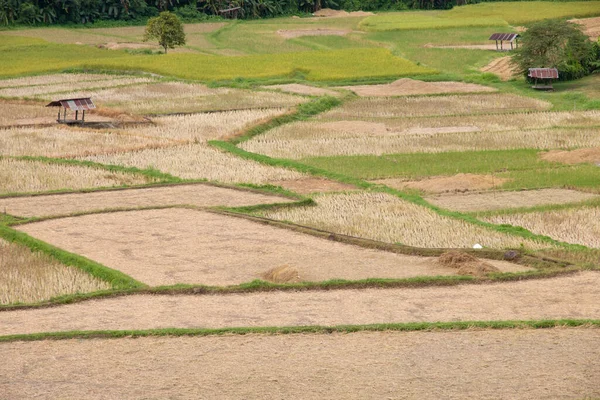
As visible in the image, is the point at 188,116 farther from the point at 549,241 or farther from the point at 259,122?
the point at 549,241

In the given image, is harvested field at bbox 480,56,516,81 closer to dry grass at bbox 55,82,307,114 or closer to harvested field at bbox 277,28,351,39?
dry grass at bbox 55,82,307,114

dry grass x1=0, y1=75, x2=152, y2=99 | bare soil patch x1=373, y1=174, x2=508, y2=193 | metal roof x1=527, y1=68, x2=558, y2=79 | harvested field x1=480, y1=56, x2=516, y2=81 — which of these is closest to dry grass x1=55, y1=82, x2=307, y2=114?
dry grass x1=0, y1=75, x2=152, y2=99

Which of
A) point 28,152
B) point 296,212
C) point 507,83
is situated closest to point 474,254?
point 296,212

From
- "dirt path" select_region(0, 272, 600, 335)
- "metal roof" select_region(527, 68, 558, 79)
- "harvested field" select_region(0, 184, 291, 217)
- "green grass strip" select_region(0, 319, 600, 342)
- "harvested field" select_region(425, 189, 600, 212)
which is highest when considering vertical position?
"metal roof" select_region(527, 68, 558, 79)

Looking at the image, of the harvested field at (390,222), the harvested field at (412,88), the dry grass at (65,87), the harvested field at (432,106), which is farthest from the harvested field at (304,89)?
the harvested field at (390,222)

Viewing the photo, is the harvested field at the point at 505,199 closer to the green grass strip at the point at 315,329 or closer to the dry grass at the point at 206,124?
the green grass strip at the point at 315,329
